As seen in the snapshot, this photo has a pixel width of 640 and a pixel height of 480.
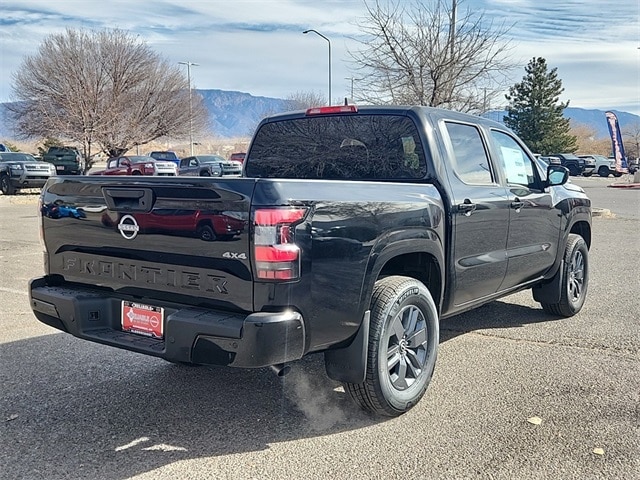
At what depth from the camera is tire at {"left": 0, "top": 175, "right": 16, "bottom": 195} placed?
20722mm

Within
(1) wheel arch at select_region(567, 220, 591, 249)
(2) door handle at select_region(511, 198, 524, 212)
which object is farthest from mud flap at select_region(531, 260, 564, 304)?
(2) door handle at select_region(511, 198, 524, 212)

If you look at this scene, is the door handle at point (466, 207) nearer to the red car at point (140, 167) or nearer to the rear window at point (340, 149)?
the rear window at point (340, 149)

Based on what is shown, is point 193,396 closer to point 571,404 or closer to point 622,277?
point 571,404

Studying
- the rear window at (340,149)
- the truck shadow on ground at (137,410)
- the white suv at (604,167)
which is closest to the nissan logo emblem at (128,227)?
the truck shadow on ground at (137,410)

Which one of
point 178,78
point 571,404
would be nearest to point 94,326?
point 571,404

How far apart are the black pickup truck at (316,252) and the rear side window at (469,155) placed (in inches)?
0.6

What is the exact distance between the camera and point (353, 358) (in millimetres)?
3367

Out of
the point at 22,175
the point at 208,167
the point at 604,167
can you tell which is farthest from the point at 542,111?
the point at 22,175

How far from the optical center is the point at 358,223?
3301 millimetres

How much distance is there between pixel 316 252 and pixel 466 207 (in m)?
1.60

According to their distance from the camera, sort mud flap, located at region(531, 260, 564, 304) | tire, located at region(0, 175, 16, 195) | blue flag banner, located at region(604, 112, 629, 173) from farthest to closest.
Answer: blue flag banner, located at region(604, 112, 629, 173), tire, located at region(0, 175, 16, 195), mud flap, located at region(531, 260, 564, 304)

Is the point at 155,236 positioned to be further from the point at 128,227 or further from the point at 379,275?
the point at 379,275

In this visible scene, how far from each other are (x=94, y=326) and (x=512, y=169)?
11.4 ft

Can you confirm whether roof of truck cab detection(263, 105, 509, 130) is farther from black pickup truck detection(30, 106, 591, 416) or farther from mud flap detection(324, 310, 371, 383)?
mud flap detection(324, 310, 371, 383)
